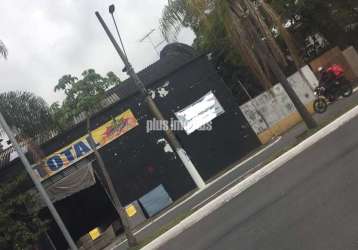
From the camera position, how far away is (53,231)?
2116 cm

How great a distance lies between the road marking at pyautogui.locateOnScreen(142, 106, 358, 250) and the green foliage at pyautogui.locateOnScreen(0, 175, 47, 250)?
601 centimetres

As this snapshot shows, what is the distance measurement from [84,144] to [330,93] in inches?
457

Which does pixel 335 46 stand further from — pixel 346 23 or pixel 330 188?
pixel 330 188

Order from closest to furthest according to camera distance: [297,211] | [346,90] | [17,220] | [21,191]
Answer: [297,211], [17,220], [21,191], [346,90]

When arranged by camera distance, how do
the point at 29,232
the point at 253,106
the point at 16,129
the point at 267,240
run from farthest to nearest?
1. the point at 253,106
2. the point at 16,129
3. the point at 29,232
4. the point at 267,240

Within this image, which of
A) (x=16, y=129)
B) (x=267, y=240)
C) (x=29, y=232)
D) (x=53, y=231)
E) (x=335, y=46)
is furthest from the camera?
(x=335, y=46)

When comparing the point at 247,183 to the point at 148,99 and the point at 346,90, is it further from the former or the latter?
the point at 346,90

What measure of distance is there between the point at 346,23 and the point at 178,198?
50.1ft

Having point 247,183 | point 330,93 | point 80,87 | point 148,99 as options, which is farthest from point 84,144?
point 80,87

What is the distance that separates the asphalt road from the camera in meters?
6.03

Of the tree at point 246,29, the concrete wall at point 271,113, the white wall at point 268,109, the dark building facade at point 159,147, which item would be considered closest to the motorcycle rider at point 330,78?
the concrete wall at point 271,113

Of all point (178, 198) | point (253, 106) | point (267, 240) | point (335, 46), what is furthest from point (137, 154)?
point (267, 240)

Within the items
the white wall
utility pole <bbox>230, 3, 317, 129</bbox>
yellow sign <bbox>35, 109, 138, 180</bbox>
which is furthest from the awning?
utility pole <bbox>230, 3, 317, 129</bbox>

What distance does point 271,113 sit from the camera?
24.2m
